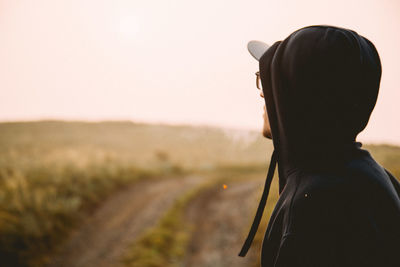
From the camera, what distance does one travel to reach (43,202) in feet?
24.5

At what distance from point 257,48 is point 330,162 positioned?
0.81m

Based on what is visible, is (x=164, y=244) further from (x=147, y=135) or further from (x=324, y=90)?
(x=147, y=135)

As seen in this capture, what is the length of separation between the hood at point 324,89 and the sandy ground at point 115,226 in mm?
5746

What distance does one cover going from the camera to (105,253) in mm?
6098

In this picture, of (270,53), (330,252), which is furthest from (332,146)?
(270,53)

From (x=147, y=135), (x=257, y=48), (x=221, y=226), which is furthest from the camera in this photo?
(x=147, y=135)

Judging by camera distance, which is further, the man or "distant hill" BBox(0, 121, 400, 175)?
"distant hill" BBox(0, 121, 400, 175)

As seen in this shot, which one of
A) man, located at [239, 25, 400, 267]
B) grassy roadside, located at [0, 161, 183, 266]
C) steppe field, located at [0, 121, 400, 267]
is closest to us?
man, located at [239, 25, 400, 267]

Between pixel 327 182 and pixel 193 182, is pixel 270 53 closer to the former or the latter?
pixel 327 182

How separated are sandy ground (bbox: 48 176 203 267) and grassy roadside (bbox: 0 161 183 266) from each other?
1.20 ft

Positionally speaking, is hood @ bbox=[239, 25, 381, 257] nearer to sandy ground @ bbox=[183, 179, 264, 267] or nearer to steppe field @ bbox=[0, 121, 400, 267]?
steppe field @ bbox=[0, 121, 400, 267]

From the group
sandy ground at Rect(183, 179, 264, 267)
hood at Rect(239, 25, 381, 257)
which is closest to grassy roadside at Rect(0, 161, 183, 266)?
sandy ground at Rect(183, 179, 264, 267)

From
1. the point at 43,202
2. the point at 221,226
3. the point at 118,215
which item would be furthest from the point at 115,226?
the point at 221,226

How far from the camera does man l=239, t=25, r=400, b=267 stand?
1046 millimetres
